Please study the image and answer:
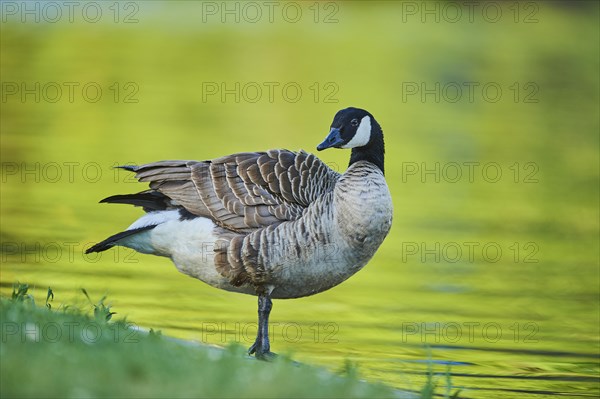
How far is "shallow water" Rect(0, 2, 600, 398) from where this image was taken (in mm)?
11094

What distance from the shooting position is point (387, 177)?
20.2 meters

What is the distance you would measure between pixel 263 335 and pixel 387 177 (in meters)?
11.4

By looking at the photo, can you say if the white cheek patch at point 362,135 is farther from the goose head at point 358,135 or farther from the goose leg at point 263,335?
the goose leg at point 263,335

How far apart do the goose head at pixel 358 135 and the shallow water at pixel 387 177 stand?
1.69 m

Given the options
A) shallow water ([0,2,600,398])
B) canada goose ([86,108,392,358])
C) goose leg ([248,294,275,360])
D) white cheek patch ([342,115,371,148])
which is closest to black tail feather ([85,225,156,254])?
canada goose ([86,108,392,358])

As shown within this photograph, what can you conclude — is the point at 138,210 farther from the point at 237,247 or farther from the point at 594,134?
the point at 594,134

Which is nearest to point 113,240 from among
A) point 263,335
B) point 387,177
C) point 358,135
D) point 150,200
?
point 150,200

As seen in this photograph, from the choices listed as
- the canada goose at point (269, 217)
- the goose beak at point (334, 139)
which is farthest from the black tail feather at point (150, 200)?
the goose beak at point (334, 139)

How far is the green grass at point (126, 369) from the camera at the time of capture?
5789mm

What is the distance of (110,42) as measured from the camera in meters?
38.6

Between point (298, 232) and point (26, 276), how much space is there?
14.5 feet

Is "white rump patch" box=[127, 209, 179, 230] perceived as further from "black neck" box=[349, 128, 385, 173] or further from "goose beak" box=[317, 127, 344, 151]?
"black neck" box=[349, 128, 385, 173]

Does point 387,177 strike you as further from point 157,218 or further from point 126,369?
point 126,369

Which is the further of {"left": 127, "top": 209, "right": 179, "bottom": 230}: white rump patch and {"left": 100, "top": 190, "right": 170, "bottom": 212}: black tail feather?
{"left": 100, "top": 190, "right": 170, "bottom": 212}: black tail feather
